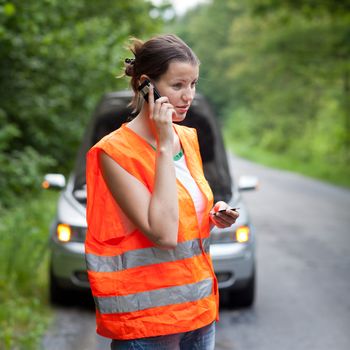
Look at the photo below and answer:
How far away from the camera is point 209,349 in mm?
2508

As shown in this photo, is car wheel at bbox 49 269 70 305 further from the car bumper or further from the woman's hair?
the woman's hair

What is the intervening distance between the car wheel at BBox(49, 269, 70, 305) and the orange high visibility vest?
13.6 feet

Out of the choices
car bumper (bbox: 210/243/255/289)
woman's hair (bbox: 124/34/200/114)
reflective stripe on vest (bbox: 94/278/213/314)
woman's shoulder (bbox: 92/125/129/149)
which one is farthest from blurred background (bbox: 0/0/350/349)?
car bumper (bbox: 210/243/255/289)

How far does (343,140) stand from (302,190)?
25.1 feet

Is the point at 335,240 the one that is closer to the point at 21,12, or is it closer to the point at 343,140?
the point at 21,12

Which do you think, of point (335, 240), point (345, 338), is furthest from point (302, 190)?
point (345, 338)

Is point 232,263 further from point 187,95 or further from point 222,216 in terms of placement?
point 187,95

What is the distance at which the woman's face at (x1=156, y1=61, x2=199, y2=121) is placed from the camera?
7.67ft

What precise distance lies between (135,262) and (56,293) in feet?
14.5

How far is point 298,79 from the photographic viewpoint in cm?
2962

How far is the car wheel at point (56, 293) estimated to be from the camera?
6.45 metres

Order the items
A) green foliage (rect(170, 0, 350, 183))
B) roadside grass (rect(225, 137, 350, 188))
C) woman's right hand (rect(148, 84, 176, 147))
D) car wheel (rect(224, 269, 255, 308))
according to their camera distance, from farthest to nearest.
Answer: roadside grass (rect(225, 137, 350, 188)) → green foliage (rect(170, 0, 350, 183)) → car wheel (rect(224, 269, 255, 308)) → woman's right hand (rect(148, 84, 176, 147))

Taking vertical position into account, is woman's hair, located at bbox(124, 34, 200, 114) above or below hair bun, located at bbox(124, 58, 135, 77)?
above

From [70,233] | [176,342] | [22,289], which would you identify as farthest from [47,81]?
[176,342]
